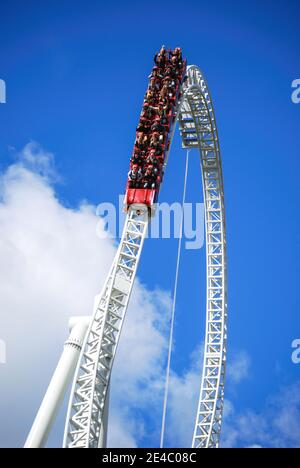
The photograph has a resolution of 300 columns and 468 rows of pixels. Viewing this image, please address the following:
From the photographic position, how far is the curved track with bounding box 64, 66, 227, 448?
26.2 m

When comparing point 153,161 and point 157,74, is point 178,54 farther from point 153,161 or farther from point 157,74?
point 153,161

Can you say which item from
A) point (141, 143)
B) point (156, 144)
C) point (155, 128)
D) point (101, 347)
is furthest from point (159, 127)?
point (101, 347)

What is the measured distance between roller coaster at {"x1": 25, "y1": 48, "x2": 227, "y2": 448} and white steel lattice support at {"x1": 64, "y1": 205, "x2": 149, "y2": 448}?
1.4 inches

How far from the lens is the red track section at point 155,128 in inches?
1234

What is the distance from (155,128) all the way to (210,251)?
1258 centimetres

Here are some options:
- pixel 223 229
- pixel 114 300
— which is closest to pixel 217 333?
pixel 223 229

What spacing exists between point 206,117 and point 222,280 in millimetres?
9767

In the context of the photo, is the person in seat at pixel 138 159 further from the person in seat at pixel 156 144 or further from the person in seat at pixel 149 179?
the person in seat at pixel 149 179

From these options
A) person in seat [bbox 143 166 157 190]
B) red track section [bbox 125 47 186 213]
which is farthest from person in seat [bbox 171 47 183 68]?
person in seat [bbox 143 166 157 190]

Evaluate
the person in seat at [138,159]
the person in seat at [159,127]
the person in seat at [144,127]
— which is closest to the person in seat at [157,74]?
the person in seat at [144,127]

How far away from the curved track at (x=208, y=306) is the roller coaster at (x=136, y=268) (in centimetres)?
4

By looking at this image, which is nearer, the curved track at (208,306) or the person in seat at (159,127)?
the curved track at (208,306)
